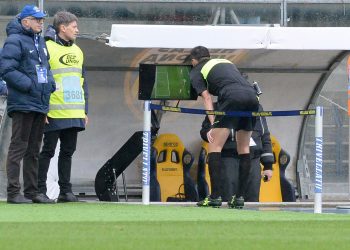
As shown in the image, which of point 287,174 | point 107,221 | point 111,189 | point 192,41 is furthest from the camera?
point 287,174

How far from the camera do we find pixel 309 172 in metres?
16.2

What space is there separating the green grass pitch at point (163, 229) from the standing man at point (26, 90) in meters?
0.95

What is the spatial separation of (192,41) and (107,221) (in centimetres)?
492

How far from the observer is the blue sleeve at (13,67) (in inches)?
446

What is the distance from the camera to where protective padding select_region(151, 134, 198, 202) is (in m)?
15.1

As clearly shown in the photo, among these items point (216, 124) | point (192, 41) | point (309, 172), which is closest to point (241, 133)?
point (216, 124)

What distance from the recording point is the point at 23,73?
37.7 feet

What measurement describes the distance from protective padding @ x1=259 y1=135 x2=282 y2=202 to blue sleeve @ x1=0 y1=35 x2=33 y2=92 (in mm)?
4979

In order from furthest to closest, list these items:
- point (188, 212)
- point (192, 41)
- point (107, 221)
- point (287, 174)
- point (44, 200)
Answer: point (287, 174), point (192, 41), point (44, 200), point (188, 212), point (107, 221)

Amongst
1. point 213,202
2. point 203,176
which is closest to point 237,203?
point 213,202

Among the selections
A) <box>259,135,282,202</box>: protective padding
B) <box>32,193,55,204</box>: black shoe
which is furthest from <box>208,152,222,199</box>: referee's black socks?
<box>259,135,282,202</box>: protective padding

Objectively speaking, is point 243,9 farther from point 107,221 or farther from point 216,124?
point 107,221

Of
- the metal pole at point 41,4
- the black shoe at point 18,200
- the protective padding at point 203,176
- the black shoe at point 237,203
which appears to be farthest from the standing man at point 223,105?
the protective padding at point 203,176

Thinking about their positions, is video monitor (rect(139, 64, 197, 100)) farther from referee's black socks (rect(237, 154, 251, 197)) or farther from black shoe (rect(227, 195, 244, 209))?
black shoe (rect(227, 195, 244, 209))
